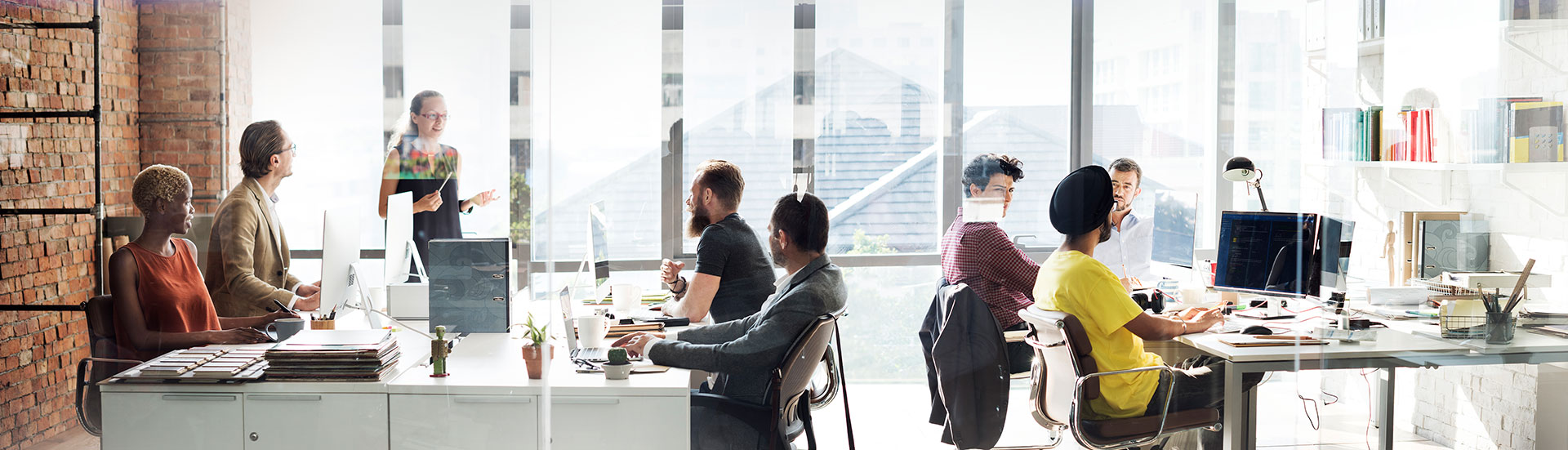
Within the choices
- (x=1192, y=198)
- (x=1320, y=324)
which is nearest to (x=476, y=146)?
(x=1192, y=198)

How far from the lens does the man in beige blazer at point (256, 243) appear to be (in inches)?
96.8

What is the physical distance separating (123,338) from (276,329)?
1.21ft

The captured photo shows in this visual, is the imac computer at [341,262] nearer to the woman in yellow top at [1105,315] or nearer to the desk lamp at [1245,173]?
the woman in yellow top at [1105,315]

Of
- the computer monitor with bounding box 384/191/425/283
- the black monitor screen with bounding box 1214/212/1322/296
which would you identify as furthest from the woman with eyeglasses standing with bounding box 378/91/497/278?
the black monitor screen with bounding box 1214/212/1322/296

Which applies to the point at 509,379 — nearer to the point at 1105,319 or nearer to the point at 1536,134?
the point at 1105,319

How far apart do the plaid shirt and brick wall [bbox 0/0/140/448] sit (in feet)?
8.33

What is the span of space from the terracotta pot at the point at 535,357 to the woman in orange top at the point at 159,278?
2.85 feet

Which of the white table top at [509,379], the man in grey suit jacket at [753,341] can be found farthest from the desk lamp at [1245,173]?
the white table top at [509,379]

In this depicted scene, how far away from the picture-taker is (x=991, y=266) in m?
3.39

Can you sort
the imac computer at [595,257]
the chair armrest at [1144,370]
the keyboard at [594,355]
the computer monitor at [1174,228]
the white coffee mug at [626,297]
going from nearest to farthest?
the keyboard at [594,355] → the chair armrest at [1144,370] → the imac computer at [595,257] → the white coffee mug at [626,297] → the computer monitor at [1174,228]

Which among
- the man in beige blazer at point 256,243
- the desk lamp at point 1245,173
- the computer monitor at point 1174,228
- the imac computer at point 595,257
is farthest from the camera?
the computer monitor at point 1174,228

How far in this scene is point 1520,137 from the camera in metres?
2.90

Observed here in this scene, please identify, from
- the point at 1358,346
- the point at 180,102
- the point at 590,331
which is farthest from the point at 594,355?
the point at 1358,346

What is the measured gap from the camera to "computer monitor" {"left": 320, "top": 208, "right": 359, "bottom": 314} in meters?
2.52
